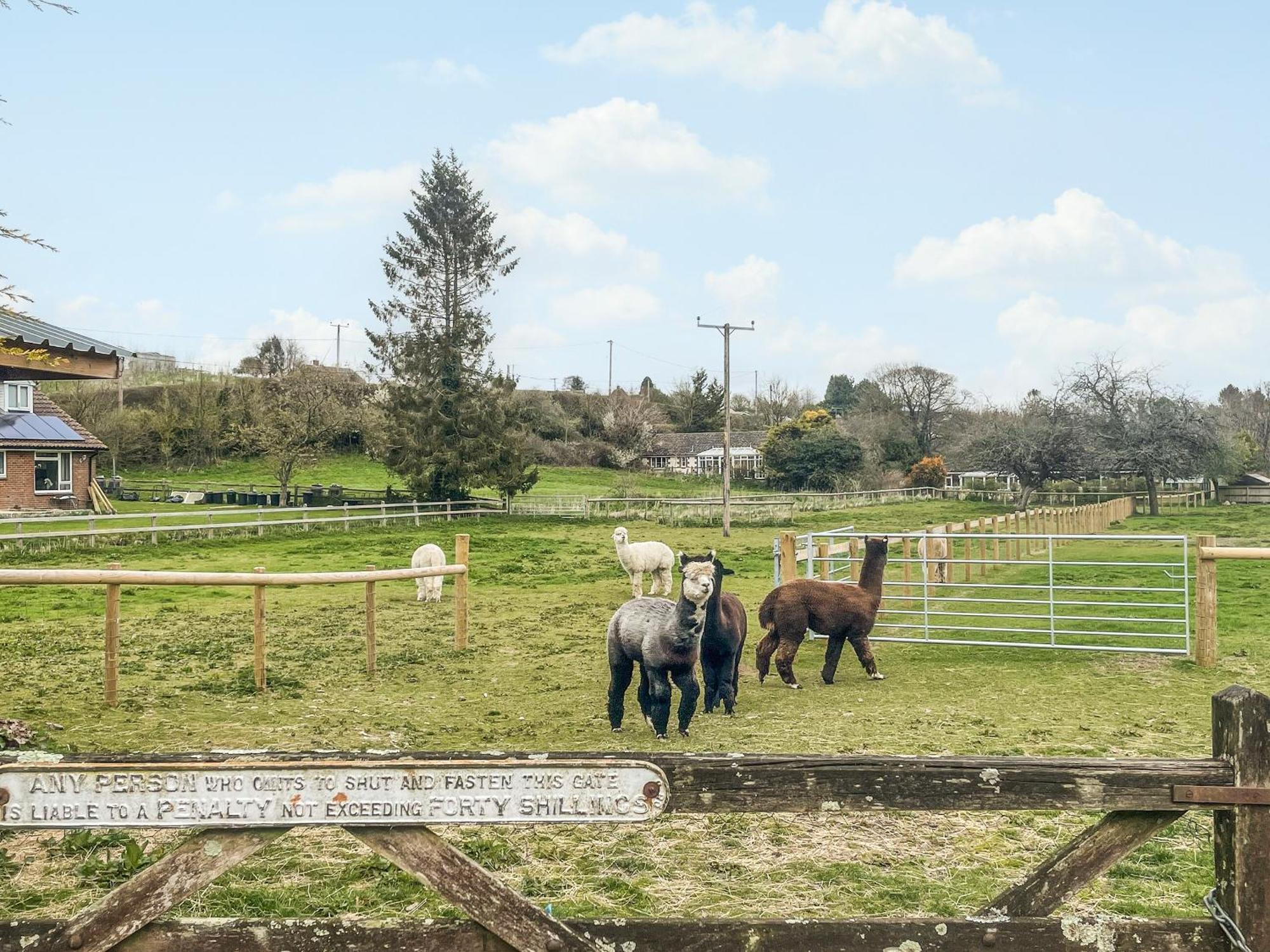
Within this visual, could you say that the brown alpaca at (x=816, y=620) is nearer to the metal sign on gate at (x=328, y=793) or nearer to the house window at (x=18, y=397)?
the metal sign on gate at (x=328, y=793)

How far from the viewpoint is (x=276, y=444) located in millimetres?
38469

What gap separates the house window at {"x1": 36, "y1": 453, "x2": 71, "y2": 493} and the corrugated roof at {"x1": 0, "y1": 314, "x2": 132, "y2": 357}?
3194 cm

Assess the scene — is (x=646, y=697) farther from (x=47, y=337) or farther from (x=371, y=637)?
(x=47, y=337)

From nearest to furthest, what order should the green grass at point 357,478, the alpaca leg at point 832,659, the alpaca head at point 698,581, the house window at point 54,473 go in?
1. the alpaca head at point 698,581
2. the alpaca leg at point 832,659
3. the house window at point 54,473
4. the green grass at point 357,478

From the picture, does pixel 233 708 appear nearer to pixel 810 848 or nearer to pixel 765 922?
pixel 810 848

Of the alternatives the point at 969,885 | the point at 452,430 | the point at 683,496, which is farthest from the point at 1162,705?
the point at 683,496

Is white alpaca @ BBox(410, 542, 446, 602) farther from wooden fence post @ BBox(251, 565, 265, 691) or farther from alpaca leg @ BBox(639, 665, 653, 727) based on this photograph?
alpaca leg @ BBox(639, 665, 653, 727)

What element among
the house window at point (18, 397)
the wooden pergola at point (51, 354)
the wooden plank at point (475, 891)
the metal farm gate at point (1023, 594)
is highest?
the house window at point (18, 397)

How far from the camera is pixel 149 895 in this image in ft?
7.82

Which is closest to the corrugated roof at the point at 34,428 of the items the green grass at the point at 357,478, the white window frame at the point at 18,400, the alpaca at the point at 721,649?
the white window frame at the point at 18,400

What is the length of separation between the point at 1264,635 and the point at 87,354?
510 inches

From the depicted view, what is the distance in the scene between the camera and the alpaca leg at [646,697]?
707 centimetres

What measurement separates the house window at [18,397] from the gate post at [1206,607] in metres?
35.5

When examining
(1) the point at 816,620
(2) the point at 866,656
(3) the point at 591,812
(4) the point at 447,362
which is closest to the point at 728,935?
(3) the point at 591,812
